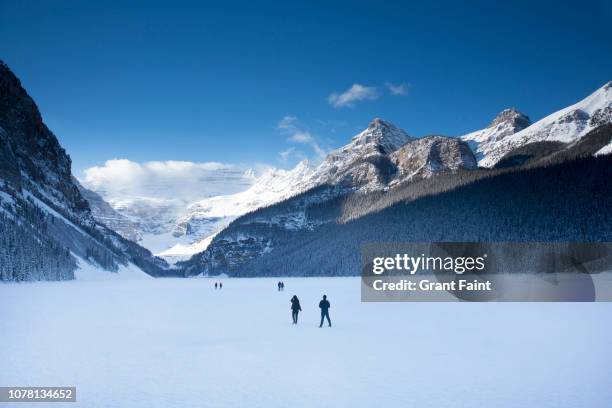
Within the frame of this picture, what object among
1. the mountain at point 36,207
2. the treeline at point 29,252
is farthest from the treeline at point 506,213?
the treeline at point 29,252

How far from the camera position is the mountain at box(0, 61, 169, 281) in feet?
300

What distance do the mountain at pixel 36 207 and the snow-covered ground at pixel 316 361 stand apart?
6889cm

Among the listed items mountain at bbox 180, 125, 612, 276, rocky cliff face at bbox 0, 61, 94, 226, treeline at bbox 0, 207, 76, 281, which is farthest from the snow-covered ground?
rocky cliff face at bbox 0, 61, 94, 226

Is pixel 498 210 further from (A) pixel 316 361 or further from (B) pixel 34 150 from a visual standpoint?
(B) pixel 34 150

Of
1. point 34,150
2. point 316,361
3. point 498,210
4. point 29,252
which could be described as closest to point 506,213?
point 498,210

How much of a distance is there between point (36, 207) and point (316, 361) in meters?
131

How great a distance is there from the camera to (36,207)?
417ft

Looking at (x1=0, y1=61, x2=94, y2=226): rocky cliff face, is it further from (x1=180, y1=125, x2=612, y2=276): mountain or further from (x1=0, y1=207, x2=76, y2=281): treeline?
(x1=180, y1=125, x2=612, y2=276): mountain

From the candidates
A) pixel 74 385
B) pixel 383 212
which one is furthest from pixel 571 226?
pixel 74 385

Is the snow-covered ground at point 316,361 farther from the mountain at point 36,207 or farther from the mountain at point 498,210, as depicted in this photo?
the mountain at point 498,210

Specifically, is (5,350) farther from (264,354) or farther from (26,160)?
(26,160)

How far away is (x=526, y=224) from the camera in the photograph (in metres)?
117

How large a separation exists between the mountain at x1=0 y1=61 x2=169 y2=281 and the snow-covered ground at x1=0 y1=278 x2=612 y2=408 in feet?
226

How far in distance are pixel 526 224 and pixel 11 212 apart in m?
120
